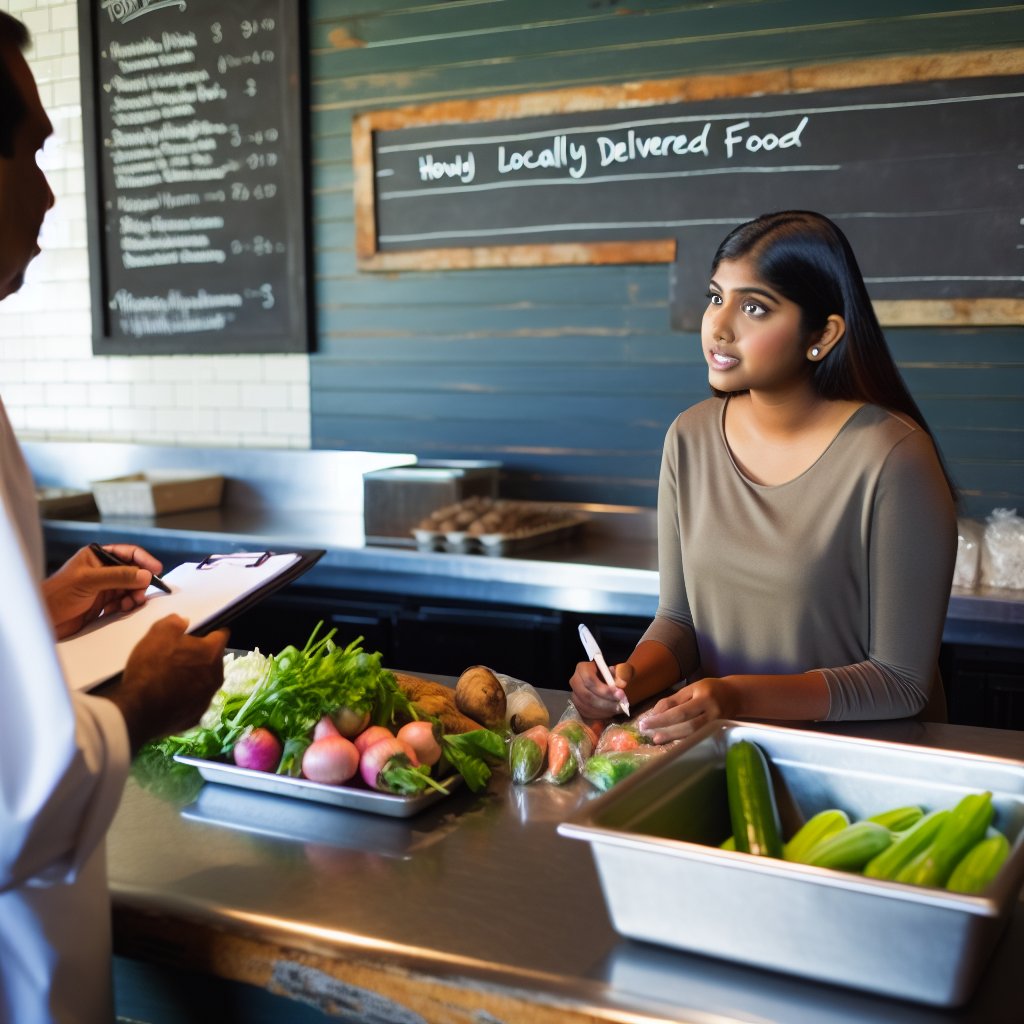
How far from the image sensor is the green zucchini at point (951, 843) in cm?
110

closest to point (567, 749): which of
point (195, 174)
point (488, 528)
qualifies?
point (488, 528)

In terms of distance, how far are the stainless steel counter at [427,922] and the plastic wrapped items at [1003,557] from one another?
6.11 feet

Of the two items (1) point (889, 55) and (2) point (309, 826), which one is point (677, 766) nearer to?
(2) point (309, 826)

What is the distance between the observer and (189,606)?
1.56m

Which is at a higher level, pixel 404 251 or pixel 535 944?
pixel 404 251

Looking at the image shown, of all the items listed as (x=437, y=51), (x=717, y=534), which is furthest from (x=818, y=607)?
(x=437, y=51)

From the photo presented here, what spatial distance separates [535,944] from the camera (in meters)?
1.19

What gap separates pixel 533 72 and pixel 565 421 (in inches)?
47.8

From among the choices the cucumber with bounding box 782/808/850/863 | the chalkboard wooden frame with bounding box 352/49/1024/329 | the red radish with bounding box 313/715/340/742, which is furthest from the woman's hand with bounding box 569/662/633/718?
the chalkboard wooden frame with bounding box 352/49/1024/329

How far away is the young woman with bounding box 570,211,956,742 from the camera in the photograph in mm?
1947

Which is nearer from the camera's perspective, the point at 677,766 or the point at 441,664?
the point at 677,766

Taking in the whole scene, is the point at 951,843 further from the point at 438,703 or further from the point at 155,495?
the point at 155,495

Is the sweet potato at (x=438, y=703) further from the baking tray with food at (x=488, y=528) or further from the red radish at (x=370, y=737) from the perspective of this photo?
the baking tray with food at (x=488, y=528)

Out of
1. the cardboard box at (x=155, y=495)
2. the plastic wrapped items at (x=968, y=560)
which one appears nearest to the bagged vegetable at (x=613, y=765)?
the plastic wrapped items at (x=968, y=560)
